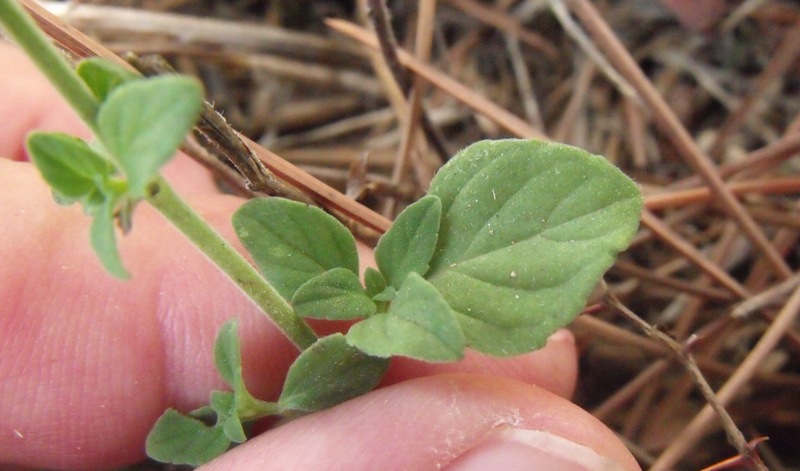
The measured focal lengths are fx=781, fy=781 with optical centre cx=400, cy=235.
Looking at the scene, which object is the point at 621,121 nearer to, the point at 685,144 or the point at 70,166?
the point at 685,144

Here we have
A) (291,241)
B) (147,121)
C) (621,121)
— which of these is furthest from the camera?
(621,121)

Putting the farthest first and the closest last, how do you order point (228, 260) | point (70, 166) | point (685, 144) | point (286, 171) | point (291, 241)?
point (685, 144)
point (286, 171)
point (291, 241)
point (228, 260)
point (70, 166)

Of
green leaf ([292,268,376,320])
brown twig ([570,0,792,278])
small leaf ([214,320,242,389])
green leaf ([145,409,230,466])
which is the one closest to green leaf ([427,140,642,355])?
green leaf ([292,268,376,320])

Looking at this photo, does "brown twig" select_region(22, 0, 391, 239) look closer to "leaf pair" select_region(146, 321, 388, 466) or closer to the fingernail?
"leaf pair" select_region(146, 321, 388, 466)

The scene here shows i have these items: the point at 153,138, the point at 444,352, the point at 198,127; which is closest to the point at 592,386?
the point at 444,352

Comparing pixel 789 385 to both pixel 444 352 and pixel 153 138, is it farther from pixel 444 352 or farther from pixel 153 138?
pixel 153 138

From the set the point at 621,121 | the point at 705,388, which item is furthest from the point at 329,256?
the point at 621,121

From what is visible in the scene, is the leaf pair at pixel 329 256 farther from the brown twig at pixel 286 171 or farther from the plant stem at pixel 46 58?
the plant stem at pixel 46 58
